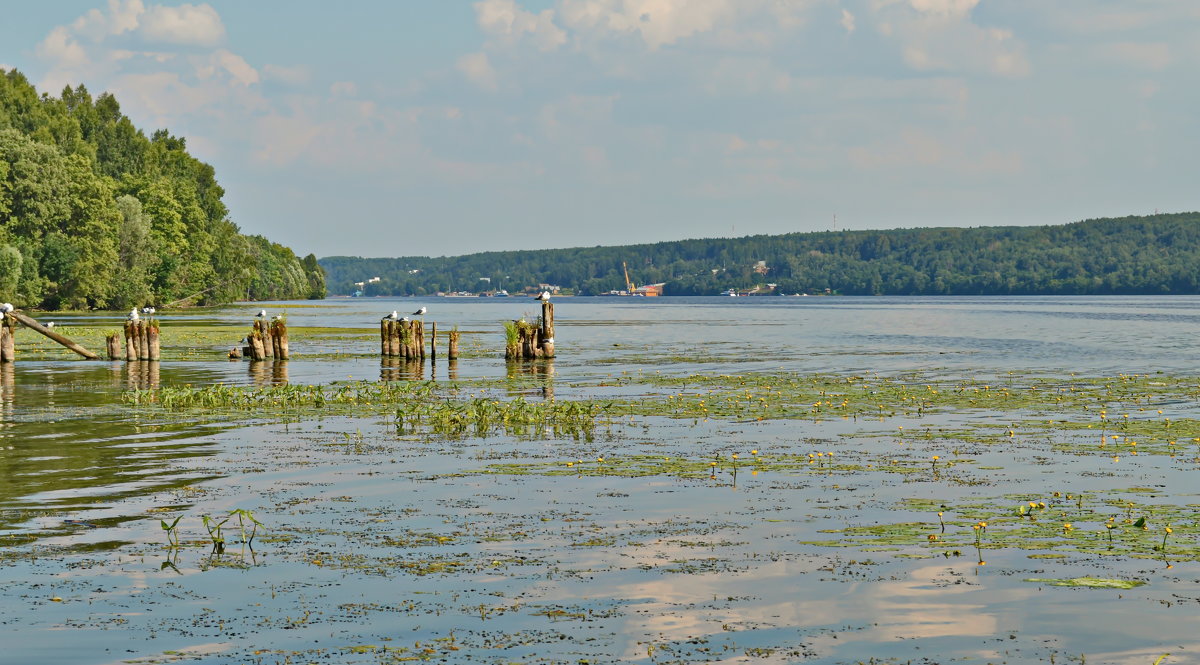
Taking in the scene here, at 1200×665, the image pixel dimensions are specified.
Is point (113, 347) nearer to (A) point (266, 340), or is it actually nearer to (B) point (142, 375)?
(A) point (266, 340)

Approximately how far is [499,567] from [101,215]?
10303 centimetres

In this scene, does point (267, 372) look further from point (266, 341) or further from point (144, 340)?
point (266, 341)

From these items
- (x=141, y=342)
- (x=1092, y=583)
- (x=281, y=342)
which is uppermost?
(x=141, y=342)

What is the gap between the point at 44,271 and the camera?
9881cm

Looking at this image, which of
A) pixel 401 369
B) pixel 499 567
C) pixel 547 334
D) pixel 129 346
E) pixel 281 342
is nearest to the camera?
pixel 499 567

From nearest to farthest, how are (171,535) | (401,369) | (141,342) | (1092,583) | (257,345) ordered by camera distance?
(1092,583)
(171,535)
(401,369)
(141,342)
(257,345)

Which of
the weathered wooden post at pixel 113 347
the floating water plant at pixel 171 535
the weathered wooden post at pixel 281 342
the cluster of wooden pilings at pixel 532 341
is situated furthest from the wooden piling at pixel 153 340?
the floating water plant at pixel 171 535

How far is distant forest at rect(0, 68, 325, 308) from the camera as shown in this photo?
96.0m

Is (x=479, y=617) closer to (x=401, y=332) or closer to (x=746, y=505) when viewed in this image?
(x=746, y=505)

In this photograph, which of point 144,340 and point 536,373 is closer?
point 536,373

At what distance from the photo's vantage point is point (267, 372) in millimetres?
42812

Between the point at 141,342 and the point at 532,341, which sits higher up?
the point at 141,342

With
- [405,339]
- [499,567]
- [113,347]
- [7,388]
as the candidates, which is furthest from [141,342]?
[499,567]

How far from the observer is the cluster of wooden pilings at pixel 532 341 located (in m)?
49.7
